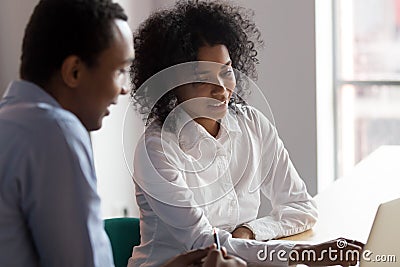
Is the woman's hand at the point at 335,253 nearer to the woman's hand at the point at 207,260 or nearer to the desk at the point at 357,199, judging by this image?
the desk at the point at 357,199

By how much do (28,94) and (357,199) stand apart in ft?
3.85

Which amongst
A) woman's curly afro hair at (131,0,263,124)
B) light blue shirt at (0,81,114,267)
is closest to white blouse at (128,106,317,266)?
woman's curly afro hair at (131,0,263,124)

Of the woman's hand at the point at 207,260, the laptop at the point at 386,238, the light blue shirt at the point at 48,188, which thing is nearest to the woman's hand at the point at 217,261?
the woman's hand at the point at 207,260

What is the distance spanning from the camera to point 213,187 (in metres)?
1.99

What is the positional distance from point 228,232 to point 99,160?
150 centimetres

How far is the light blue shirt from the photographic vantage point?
3.95ft

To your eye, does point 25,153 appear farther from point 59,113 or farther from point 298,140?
point 298,140

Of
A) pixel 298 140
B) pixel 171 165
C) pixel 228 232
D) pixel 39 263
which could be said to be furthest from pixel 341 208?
pixel 298 140

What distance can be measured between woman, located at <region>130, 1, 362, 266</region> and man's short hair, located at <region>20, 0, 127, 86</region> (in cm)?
63

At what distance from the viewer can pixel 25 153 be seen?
3.97 ft

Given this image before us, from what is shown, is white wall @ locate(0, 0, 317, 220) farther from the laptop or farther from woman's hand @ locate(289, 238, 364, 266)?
the laptop

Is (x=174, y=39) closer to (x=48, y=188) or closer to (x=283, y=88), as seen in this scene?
(x=48, y=188)

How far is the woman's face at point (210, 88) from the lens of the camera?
1.96 m

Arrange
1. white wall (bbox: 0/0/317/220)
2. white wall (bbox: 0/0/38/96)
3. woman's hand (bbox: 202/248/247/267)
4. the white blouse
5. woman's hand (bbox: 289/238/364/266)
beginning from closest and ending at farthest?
woman's hand (bbox: 202/248/247/267) < woman's hand (bbox: 289/238/364/266) < the white blouse < white wall (bbox: 0/0/38/96) < white wall (bbox: 0/0/317/220)
